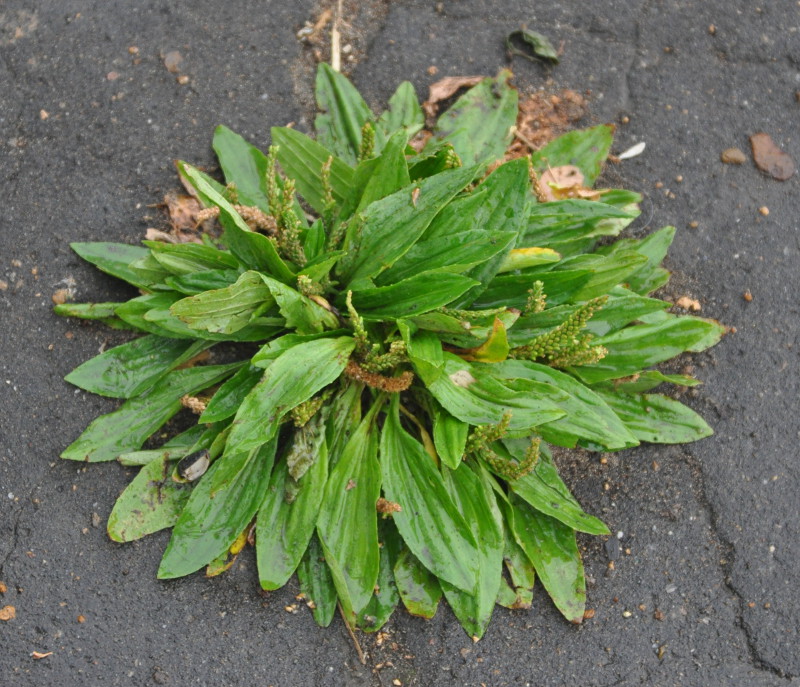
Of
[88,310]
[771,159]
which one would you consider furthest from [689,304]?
[88,310]

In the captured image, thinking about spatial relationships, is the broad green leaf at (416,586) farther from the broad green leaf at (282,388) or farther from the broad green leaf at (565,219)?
the broad green leaf at (565,219)

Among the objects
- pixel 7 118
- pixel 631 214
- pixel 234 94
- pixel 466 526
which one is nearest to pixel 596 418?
pixel 466 526

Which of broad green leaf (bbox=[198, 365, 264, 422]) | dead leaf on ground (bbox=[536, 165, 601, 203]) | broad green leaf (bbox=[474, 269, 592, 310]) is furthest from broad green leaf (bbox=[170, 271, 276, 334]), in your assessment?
dead leaf on ground (bbox=[536, 165, 601, 203])

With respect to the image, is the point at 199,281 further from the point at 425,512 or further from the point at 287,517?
the point at 425,512

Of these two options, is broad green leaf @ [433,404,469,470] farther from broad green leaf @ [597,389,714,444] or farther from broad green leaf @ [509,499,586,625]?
broad green leaf @ [597,389,714,444]

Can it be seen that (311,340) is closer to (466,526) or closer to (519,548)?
(466,526)

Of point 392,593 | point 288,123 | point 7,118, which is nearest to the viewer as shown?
point 392,593
